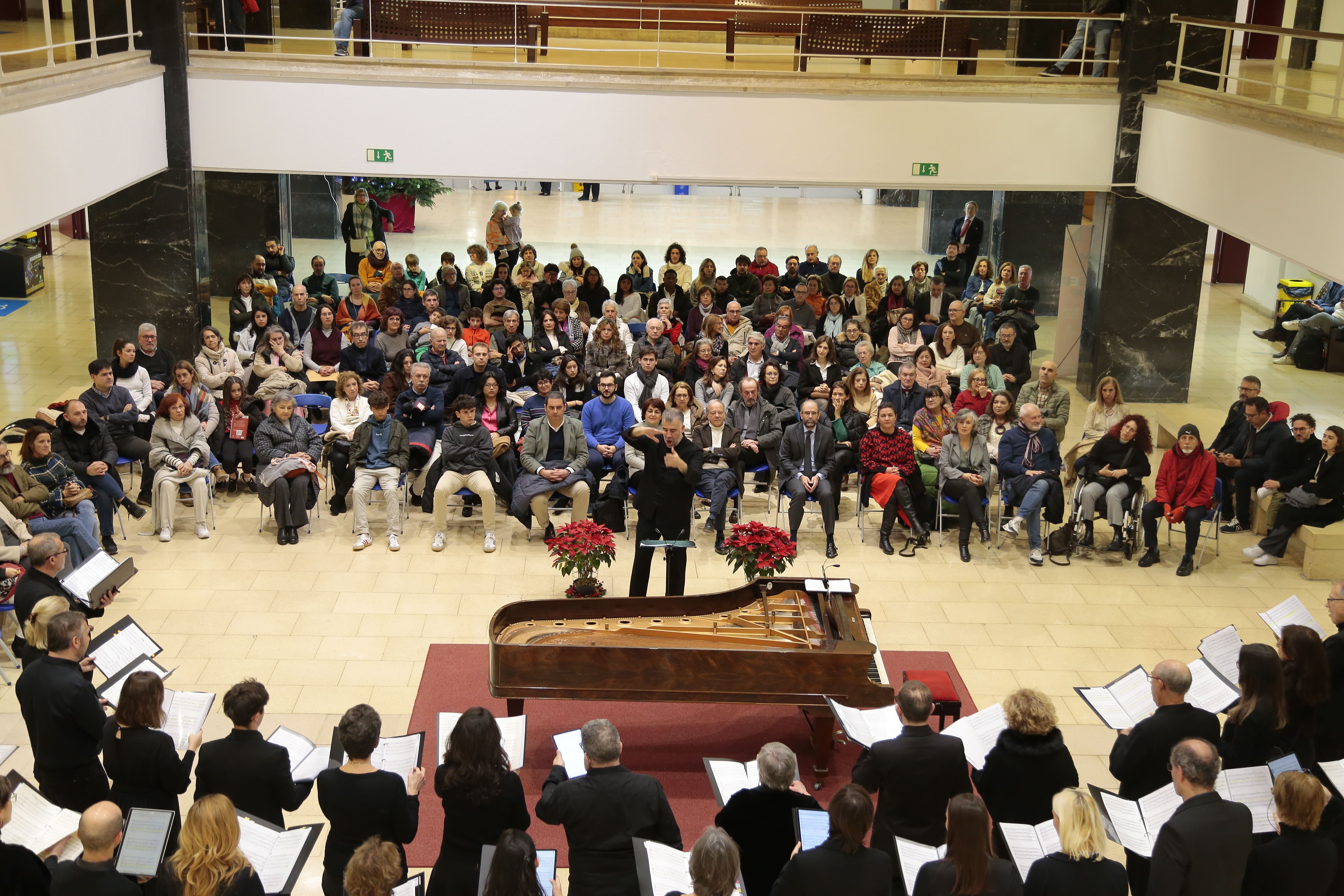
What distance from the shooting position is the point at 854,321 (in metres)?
12.9

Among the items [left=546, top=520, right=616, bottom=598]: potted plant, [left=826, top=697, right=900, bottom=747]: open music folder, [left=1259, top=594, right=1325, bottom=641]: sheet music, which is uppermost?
[left=1259, top=594, right=1325, bottom=641]: sheet music

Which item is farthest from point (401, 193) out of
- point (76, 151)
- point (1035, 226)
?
point (76, 151)

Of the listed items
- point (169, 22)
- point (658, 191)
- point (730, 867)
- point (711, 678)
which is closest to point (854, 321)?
point (711, 678)

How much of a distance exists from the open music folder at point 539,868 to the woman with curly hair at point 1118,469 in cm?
667

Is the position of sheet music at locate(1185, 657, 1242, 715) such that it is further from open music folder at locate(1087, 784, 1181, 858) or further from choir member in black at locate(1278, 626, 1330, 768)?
open music folder at locate(1087, 784, 1181, 858)

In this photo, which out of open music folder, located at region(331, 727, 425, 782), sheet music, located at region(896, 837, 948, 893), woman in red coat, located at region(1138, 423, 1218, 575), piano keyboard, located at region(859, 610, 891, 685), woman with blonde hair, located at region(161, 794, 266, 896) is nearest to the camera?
woman with blonde hair, located at region(161, 794, 266, 896)

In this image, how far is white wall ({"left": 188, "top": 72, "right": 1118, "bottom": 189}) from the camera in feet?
43.5

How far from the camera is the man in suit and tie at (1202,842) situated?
5.01 metres

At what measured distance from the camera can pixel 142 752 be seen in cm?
543

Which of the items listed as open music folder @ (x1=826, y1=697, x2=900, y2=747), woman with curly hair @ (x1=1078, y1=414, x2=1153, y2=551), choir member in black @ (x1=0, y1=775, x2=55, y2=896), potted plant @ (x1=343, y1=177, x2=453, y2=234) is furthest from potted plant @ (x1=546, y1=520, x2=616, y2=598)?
potted plant @ (x1=343, y1=177, x2=453, y2=234)

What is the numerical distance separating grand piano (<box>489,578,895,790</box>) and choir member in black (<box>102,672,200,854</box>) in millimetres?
1974

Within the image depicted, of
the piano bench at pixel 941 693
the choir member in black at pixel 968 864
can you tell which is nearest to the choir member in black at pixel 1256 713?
the piano bench at pixel 941 693

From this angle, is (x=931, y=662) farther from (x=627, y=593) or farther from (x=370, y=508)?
(x=370, y=508)

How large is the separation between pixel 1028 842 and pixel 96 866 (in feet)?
11.6
